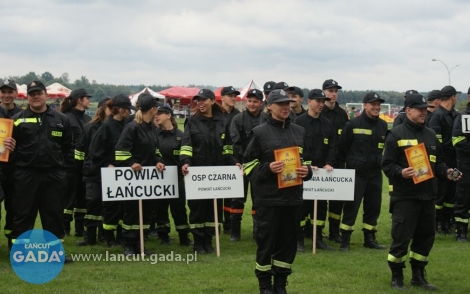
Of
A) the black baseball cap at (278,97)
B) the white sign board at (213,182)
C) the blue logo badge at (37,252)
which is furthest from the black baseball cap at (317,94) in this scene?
the blue logo badge at (37,252)

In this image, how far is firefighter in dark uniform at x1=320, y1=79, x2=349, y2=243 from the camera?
1238 centimetres

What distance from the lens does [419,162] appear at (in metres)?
8.61

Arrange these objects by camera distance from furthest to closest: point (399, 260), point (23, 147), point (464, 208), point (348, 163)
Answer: point (464, 208) → point (348, 163) → point (23, 147) → point (399, 260)

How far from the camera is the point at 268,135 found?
8195 millimetres

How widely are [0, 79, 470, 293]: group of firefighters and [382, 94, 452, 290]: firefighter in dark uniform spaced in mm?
14

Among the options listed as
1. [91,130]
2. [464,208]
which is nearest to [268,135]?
[91,130]

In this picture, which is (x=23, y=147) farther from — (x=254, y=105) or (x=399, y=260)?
(x=399, y=260)

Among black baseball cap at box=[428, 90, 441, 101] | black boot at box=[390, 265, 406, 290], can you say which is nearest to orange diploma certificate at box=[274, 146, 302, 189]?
black boot at box=[390, 265, 406, 290]

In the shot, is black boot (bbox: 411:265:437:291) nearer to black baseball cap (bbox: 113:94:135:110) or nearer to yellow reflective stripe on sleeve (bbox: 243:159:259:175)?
yellow reflective stripe on sleeve (bbox: 243:159:259:175)

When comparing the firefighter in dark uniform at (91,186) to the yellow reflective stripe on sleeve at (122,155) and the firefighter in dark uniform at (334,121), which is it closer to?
the yellow reflective stripe on sleeve at (122,155)

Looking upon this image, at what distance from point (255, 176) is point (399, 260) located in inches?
90.9

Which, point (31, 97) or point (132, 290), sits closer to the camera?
point (132, 290)

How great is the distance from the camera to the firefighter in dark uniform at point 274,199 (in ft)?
26.6

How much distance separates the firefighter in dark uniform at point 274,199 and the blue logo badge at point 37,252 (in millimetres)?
3160
